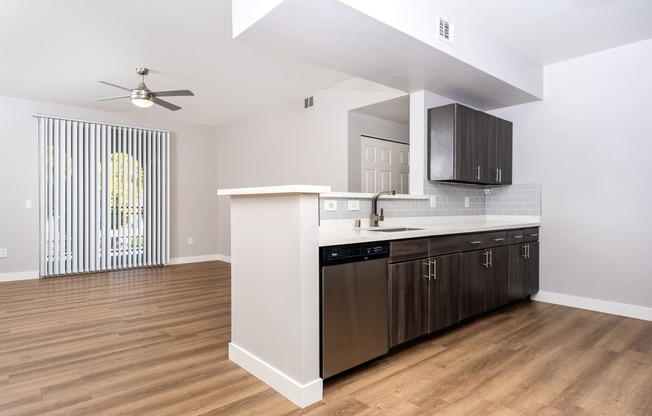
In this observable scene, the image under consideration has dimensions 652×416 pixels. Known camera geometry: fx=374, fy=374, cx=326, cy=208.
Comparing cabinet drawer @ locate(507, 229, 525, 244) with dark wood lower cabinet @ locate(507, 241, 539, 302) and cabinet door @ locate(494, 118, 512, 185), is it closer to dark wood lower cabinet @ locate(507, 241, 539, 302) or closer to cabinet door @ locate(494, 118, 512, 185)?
dark wood lower cabinet @ locate(507, 241, 539, 302)

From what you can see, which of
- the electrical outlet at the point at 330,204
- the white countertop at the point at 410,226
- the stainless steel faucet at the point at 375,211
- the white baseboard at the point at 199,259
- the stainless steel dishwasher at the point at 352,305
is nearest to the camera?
the stainless steel dishwasher at the point at 352,305

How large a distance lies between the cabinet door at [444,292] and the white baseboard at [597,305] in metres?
1.76

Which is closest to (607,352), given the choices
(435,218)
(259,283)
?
(435,218)

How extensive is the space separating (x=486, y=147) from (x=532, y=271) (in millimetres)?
1451

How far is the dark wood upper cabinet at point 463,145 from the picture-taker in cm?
367

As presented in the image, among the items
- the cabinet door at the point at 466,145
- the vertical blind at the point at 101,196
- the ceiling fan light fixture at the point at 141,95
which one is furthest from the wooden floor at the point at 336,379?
the ceiling fan light fixture at the point at 141,95

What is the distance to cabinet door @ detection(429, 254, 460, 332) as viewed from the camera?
281 cm

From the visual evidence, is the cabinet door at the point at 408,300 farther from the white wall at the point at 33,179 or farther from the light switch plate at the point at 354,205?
the white wall at the point at 33,179

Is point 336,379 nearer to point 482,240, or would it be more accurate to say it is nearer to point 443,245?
point 443,245

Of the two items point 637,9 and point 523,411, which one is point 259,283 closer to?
point 523,411

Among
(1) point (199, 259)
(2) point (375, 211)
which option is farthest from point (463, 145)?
(1) point (199, 259)

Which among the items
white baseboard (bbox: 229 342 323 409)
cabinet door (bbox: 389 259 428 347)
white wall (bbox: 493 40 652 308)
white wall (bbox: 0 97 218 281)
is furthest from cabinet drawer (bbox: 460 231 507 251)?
white wall (bbox: 0 97 218 281)

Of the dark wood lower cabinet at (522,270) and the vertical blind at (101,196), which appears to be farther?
the vertical blind at (101,196)

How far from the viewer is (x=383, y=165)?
18.0ft
